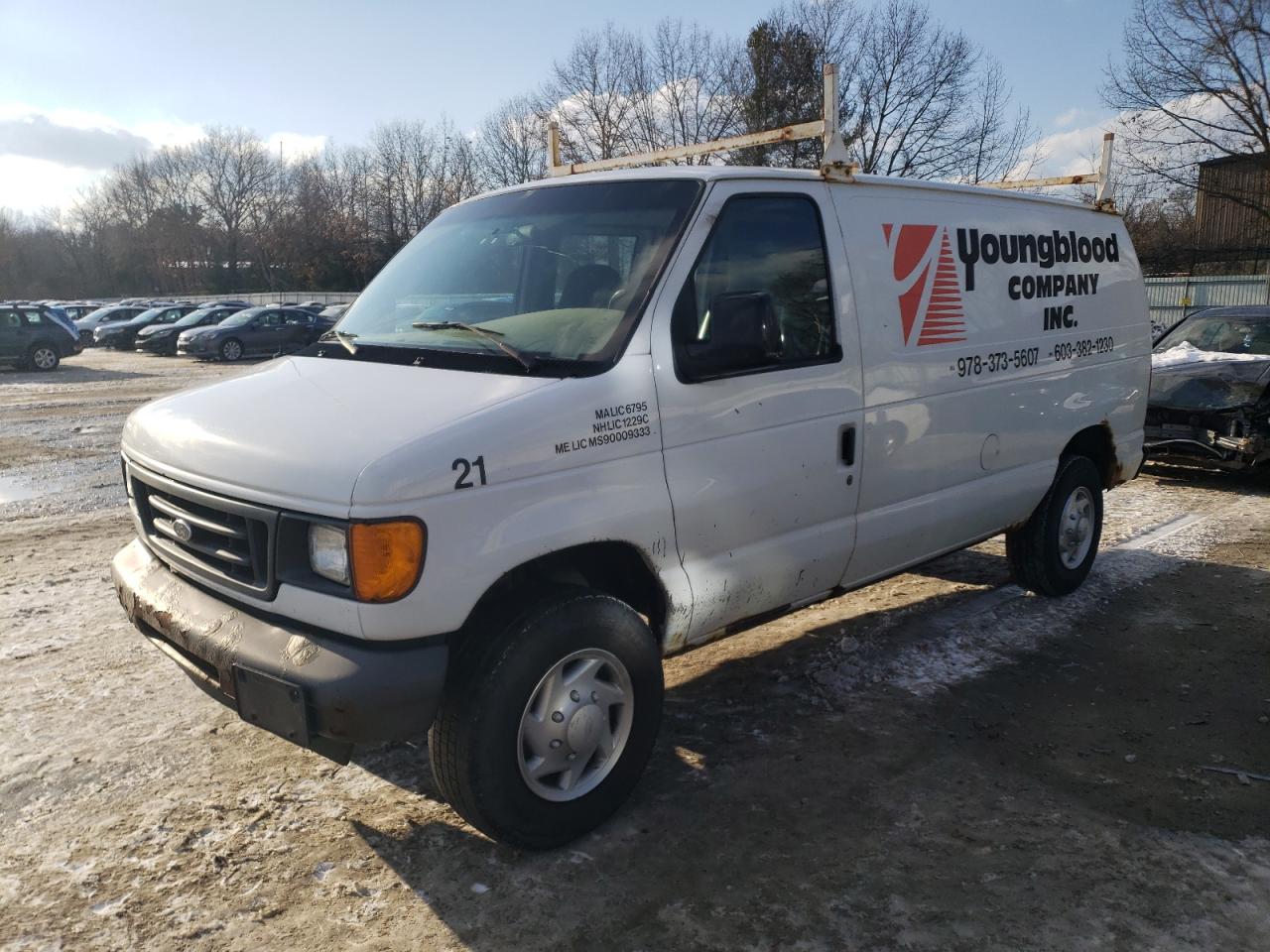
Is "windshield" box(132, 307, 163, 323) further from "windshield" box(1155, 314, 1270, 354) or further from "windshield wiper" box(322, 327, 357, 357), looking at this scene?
"windshield wiper" box(322, 327, 357, 357)

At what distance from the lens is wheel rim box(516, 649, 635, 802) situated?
3.20 m

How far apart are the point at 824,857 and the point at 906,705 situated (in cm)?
137

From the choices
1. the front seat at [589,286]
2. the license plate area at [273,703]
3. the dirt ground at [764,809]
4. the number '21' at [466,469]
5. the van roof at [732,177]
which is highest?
the van roof at [732,177]

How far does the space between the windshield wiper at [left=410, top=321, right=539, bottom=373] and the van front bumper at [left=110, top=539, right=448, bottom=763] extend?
99 centimetres

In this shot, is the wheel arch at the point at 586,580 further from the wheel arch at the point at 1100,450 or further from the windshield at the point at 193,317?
the windshield at the point at 193,317

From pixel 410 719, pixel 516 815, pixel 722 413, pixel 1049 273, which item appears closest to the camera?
pixel 410 719

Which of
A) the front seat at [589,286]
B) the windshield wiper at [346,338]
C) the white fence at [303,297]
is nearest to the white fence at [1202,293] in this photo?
the front seat at [589,286]

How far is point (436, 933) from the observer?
2.92 m

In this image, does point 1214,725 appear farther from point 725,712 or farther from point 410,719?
point 410,719

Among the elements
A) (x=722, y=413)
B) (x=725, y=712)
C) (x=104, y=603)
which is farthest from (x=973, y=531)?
(x=104, y=603)

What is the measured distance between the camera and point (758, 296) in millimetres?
3486

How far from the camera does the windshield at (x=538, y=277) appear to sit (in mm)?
3438

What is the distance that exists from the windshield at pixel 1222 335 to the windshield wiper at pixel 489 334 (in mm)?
9111

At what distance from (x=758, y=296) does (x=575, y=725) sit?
5.43ft
